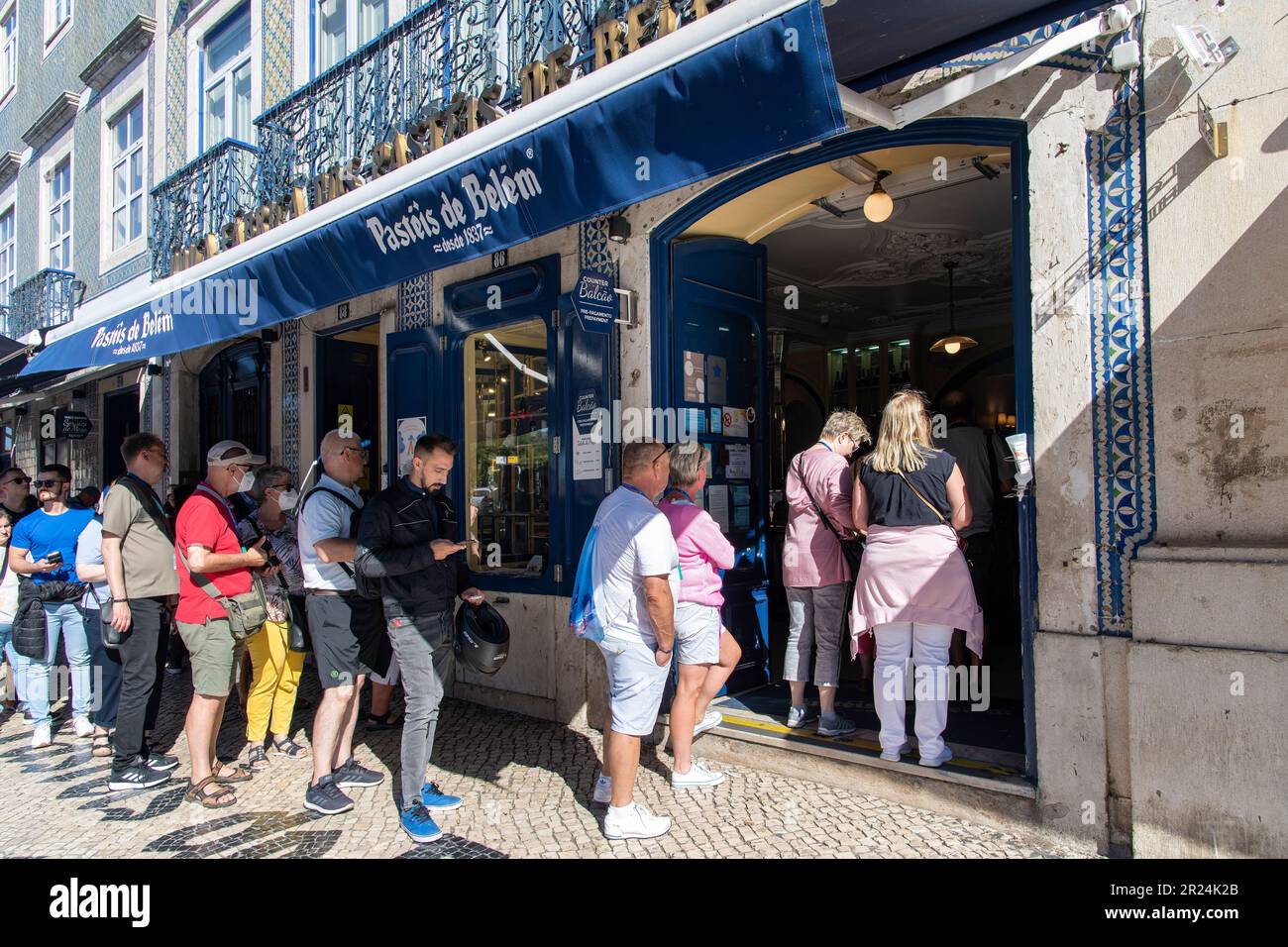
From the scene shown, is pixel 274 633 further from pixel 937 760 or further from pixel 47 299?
pixel 47 299

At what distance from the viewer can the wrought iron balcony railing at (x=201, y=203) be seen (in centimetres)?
814

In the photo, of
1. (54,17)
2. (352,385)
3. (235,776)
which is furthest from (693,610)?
(54,17)

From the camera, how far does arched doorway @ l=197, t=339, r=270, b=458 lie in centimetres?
859

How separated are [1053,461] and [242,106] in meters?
9.17

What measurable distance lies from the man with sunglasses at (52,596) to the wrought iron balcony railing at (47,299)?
796cm

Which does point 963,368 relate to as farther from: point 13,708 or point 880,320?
point 13,708

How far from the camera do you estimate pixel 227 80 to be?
31.0ft

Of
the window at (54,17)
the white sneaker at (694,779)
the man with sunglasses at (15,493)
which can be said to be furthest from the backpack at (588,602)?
the window at (54,17)

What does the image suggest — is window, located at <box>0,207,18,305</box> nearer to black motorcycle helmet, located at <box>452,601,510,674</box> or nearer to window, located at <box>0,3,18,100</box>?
window, located at <box>0,3,18,100</box>

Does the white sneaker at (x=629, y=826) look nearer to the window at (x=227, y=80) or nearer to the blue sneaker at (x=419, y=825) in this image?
the blue sneaker at (x=419, y=825)

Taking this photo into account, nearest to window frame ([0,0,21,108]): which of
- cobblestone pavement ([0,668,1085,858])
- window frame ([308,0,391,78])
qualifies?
window frame ([308,0,391,78])

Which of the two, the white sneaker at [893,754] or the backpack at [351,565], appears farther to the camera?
the white sneaker at [893,754]

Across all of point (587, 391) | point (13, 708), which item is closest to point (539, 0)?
point (587, 391)

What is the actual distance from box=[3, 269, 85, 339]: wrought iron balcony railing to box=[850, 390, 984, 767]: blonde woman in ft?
39.6
